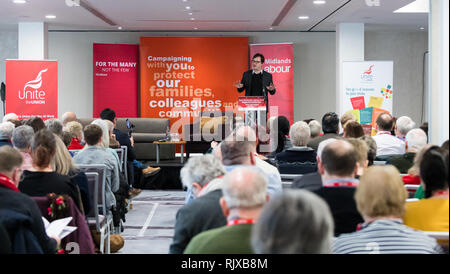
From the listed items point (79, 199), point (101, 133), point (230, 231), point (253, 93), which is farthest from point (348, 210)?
point (253, 93)

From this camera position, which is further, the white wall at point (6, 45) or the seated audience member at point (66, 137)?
the white wall at point (6, 45)

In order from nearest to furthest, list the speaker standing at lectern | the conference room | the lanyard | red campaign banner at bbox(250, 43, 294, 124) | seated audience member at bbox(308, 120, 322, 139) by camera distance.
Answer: the conference room → the lanyard → seated audience member at bbox(308, 120, 322, 139) → the speaker standing at lectern → red campaign banner at bbox(250, 43, 294, 124)

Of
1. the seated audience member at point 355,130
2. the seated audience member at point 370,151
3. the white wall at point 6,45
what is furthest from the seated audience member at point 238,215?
the white wall at point 6,45

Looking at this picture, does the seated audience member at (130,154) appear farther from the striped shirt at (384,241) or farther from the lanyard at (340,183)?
the striped shirt at (384,241)

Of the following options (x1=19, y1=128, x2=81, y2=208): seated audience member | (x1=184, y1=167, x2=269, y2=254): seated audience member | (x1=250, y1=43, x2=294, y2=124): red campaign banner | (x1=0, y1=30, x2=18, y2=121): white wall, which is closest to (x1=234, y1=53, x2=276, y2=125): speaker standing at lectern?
(x1=250, y1=43, x2=294, y2=124): red campaign banner

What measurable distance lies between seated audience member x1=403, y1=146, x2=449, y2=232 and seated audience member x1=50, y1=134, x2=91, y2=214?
2.19m

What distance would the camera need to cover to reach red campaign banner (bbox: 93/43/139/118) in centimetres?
1323

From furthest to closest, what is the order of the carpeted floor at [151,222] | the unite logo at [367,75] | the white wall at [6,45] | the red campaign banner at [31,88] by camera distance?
1. the white wall at [6,45]
2. the unite logo at [367,75]
3. the red campaign banner at [31,88]
4. the carpeted floor at [151,222]

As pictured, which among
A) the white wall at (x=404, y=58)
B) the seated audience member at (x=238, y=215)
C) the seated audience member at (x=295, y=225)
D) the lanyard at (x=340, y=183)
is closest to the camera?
the seated audience member at (x=295, y=225)

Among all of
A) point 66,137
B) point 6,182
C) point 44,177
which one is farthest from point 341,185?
point 66,137

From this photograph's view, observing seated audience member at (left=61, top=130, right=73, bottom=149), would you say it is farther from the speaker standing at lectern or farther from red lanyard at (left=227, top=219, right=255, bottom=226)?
the speaker standing at lectern

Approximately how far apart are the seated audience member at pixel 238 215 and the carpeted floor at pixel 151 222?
10.9 ft

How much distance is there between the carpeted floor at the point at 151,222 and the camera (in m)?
5.43
